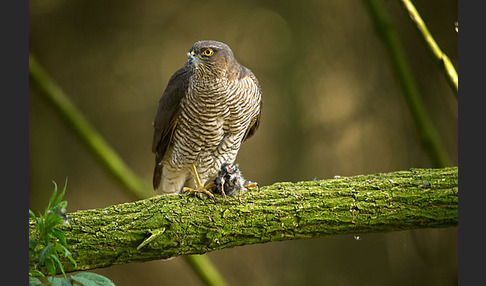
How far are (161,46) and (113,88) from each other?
0.40 metres

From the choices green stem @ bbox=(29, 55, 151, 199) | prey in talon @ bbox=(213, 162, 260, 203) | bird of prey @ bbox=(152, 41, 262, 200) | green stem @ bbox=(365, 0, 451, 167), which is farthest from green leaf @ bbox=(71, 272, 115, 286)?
green stem @ bbox=(365, 0, 451, 167)

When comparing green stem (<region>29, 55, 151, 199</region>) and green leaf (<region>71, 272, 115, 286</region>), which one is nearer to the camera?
green leaf (<region>71, 272, 115, 286</region>)

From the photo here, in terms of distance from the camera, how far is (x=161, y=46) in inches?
130

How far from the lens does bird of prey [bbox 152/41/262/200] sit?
2287 mm

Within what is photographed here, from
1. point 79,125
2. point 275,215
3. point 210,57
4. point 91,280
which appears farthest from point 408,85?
point 91,280

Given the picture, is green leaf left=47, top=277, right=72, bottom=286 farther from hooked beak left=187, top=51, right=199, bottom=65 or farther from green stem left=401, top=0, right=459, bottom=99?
green stem left=401, top=0, right=459, bottom=99

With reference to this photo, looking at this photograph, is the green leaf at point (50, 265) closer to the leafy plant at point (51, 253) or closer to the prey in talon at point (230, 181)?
the leafy plant at point (51, 253)

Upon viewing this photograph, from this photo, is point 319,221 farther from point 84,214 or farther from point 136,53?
point 136,53

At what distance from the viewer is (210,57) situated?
224cm

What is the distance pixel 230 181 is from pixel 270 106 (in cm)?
158

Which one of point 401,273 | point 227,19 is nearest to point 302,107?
point 227,19

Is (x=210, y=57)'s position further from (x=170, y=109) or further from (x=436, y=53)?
(x=436, y=53)

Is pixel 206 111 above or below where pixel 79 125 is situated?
below

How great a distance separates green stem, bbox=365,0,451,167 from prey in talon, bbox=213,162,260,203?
3.46 feet
